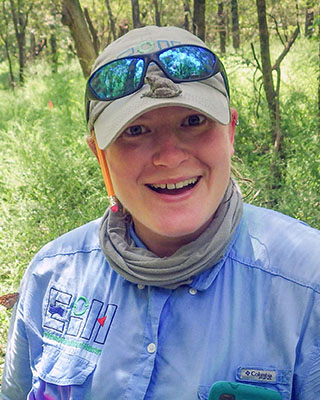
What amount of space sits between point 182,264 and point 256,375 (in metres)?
0.37

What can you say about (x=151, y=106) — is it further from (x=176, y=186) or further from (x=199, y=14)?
(x=199, y=14)

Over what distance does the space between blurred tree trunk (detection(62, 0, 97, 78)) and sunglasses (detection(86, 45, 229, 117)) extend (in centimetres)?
688

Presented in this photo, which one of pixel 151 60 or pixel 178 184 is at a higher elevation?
pixel 151 60

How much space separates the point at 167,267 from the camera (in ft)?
4.53

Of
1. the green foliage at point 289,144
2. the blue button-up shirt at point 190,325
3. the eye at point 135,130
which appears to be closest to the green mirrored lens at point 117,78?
the eye at point 135,130

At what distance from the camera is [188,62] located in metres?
1.34

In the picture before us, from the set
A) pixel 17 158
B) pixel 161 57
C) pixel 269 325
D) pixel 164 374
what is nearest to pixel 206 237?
pixel 269 325

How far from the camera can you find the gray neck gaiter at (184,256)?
1354 millimetres

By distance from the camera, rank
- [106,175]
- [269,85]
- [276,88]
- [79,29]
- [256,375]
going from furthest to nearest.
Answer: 1. [79,29]
2. [269,85]
3. [276,88]
4. [106,175]
5. [256,375]

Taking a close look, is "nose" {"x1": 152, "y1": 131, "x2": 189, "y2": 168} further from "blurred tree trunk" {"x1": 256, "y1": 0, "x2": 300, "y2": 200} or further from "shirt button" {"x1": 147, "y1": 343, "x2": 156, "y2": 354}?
"blurred tree trunk" {"x1": 256, "y1": 0, "x2": 300, "y2": 200}

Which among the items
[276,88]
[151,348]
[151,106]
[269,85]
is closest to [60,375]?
[151,348]

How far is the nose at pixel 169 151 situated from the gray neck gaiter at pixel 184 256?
0.24 metres

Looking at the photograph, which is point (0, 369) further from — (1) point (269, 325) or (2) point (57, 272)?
(1) point (269, 325)

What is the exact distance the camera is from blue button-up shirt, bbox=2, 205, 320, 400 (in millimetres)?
1240
